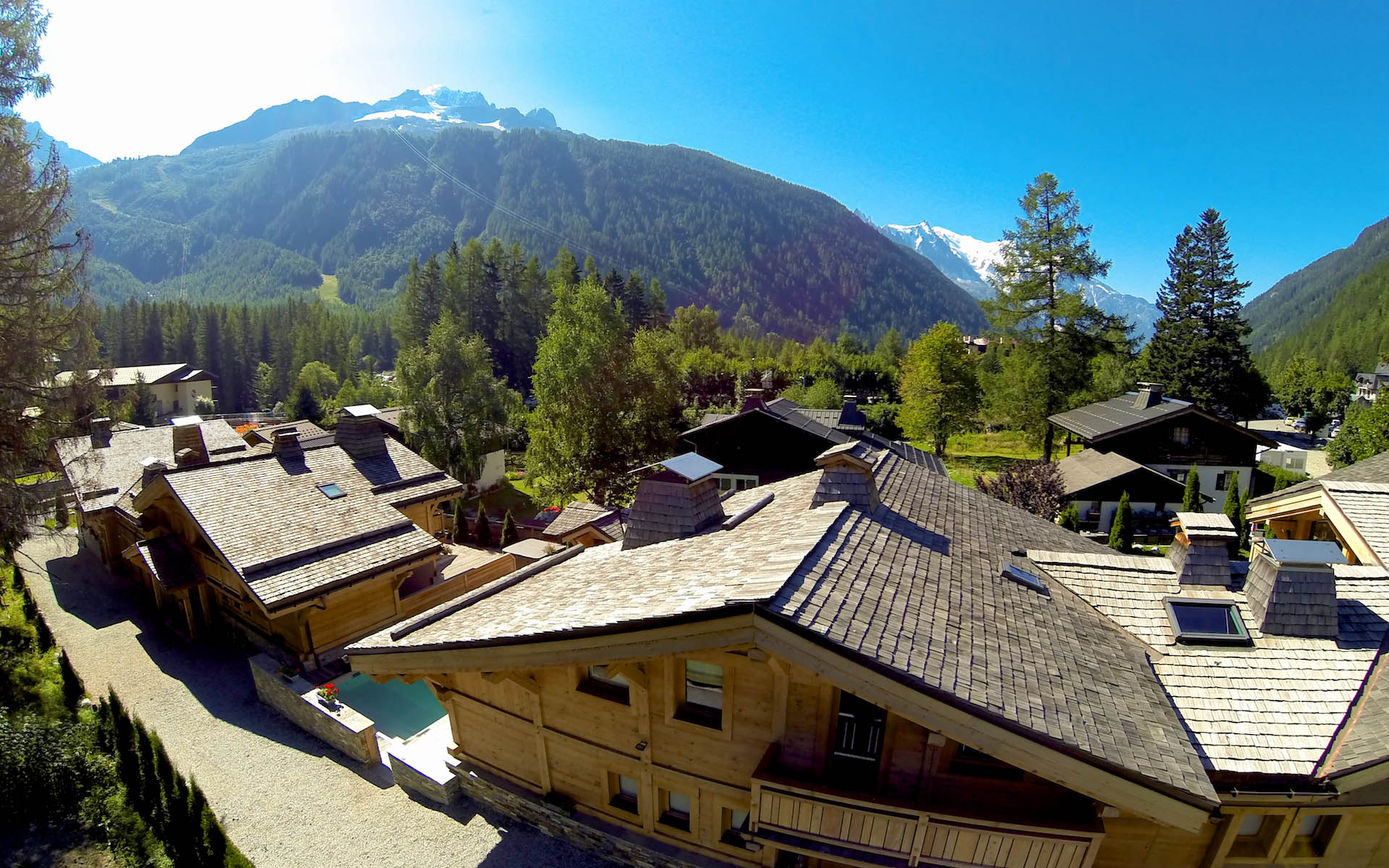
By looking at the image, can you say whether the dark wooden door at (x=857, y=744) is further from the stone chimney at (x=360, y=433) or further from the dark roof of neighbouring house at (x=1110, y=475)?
the dark roof of neighbouring house at (x=1110, y=475)

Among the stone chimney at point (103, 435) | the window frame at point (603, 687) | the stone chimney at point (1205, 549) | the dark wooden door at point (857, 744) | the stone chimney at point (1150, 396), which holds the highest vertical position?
the stone chimney at point (1150, 396)

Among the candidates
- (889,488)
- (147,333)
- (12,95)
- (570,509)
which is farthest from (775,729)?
(147,333)

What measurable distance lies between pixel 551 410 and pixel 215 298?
217811 mm

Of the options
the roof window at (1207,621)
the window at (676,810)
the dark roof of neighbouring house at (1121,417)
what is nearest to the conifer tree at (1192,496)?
the dark roof of neighbouring house at (1121,417)

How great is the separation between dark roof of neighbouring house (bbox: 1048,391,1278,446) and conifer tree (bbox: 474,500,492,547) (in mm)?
32833

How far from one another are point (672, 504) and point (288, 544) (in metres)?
12.5

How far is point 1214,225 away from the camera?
5291 centimetres

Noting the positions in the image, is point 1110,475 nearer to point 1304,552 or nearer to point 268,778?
point 1304,552

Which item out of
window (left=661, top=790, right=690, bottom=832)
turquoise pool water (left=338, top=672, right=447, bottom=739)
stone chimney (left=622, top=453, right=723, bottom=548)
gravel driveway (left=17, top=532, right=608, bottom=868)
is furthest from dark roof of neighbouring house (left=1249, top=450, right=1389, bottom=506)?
turquoise pool water (left=338, top=672, right=447, bottom=739)

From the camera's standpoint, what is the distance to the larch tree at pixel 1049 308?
1698 inches

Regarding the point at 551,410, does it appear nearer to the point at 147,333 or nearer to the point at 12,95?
the point at 12,95

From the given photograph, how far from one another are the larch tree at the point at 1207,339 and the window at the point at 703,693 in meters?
59.5

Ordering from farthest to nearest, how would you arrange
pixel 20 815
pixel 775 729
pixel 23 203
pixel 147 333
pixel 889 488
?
pixel 147 333 → pixel 23 203 → pixel 889 488 → pixel 20 815 → pixel 775 729

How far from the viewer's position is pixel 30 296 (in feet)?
50.7
